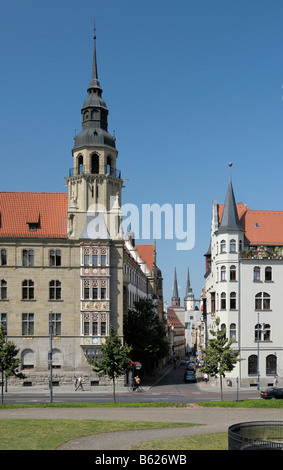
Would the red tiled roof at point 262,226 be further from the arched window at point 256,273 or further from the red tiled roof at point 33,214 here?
the red tiled roof at point 33,214

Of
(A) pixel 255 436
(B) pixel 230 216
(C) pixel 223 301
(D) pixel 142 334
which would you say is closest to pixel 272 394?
(C) pixel 223 301

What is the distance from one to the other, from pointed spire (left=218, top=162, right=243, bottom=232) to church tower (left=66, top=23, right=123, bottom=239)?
489 inches

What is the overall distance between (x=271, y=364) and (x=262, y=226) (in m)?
16.1

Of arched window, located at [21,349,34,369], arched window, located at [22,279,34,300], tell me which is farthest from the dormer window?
arched window, located at [21,349,34,369]

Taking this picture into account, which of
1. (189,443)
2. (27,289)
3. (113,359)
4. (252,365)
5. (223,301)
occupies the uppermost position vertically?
(27,289)

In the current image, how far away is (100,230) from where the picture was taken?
208 ft

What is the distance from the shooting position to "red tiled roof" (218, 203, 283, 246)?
6890cm

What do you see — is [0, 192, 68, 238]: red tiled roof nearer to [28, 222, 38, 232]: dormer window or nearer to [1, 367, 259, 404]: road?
[28, 222, 38, 232]: dormer window

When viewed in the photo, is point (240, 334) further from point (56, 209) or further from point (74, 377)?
point (56, 209)

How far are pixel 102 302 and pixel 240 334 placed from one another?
52.1 ft

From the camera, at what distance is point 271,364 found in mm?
65438

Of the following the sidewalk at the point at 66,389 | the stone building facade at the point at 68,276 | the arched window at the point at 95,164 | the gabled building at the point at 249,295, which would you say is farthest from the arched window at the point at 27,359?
the gabled building at the point at 249,295

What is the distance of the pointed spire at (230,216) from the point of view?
6719cm

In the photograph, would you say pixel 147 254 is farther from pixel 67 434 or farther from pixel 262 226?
pixel 67 434
